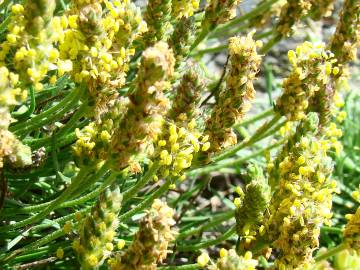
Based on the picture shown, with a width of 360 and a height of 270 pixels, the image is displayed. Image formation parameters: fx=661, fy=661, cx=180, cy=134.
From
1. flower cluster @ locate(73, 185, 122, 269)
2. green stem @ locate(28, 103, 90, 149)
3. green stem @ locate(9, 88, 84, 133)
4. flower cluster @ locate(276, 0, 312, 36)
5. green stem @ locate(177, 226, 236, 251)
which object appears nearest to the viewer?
flower cluster @ locate(73, 185, 122, 269)

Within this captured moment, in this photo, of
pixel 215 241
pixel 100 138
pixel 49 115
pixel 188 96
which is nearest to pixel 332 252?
pixel 215 241

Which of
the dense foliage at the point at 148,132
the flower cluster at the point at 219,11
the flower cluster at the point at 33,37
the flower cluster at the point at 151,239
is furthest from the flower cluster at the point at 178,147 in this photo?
the flower cluster at the point at 219,11

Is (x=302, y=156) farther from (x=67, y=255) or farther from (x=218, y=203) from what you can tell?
(x=218, y=203)

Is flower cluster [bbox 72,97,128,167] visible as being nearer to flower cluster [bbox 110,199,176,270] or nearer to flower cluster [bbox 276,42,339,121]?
flower cluster [bbox 110,199,176,270]

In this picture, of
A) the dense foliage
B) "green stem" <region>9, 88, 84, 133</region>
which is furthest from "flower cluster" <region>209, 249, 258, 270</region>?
"green stem" <region>9, 88, 84, 133</region>

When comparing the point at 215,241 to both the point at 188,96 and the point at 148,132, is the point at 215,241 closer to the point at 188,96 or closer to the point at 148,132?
the point at 188,96
